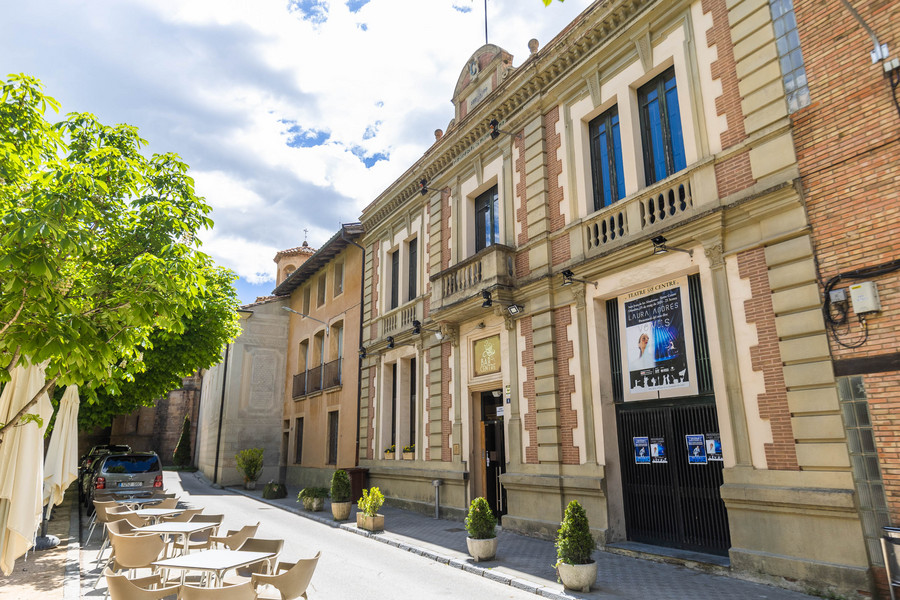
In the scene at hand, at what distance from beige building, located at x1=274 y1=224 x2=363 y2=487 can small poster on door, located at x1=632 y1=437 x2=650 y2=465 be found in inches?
492

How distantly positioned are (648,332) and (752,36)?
504 cm

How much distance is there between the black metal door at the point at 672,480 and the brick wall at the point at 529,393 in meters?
2.09

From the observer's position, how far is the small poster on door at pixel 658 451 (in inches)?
392

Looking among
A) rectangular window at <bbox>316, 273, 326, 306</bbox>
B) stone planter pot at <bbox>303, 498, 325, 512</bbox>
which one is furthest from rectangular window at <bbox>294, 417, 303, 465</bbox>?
stone planter pot at <bbox>303, 498, 325, 512</bbox>

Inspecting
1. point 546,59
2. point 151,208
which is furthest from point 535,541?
point 546,59

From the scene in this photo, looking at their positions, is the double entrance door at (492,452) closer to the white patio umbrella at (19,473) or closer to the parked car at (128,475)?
the parked car at (128,475)

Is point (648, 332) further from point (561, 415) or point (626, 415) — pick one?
point (561, 415)

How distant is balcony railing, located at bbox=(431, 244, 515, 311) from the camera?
1345cm

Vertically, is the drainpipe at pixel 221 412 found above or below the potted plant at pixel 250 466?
above

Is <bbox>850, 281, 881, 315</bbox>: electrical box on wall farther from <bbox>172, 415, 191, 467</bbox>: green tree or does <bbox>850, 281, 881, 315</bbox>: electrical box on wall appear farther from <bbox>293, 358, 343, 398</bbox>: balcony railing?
<bbox>172, 415, 191, 467</bbox>: green tree

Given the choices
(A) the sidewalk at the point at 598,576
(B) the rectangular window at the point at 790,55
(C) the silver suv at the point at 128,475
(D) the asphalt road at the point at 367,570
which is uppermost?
(B) the rectangular window at the point at 790,55

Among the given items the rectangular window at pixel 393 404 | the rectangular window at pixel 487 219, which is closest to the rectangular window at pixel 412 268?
the rectangular window at pixel 393 404

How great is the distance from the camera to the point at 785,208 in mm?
8234

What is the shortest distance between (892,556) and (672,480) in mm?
3603
